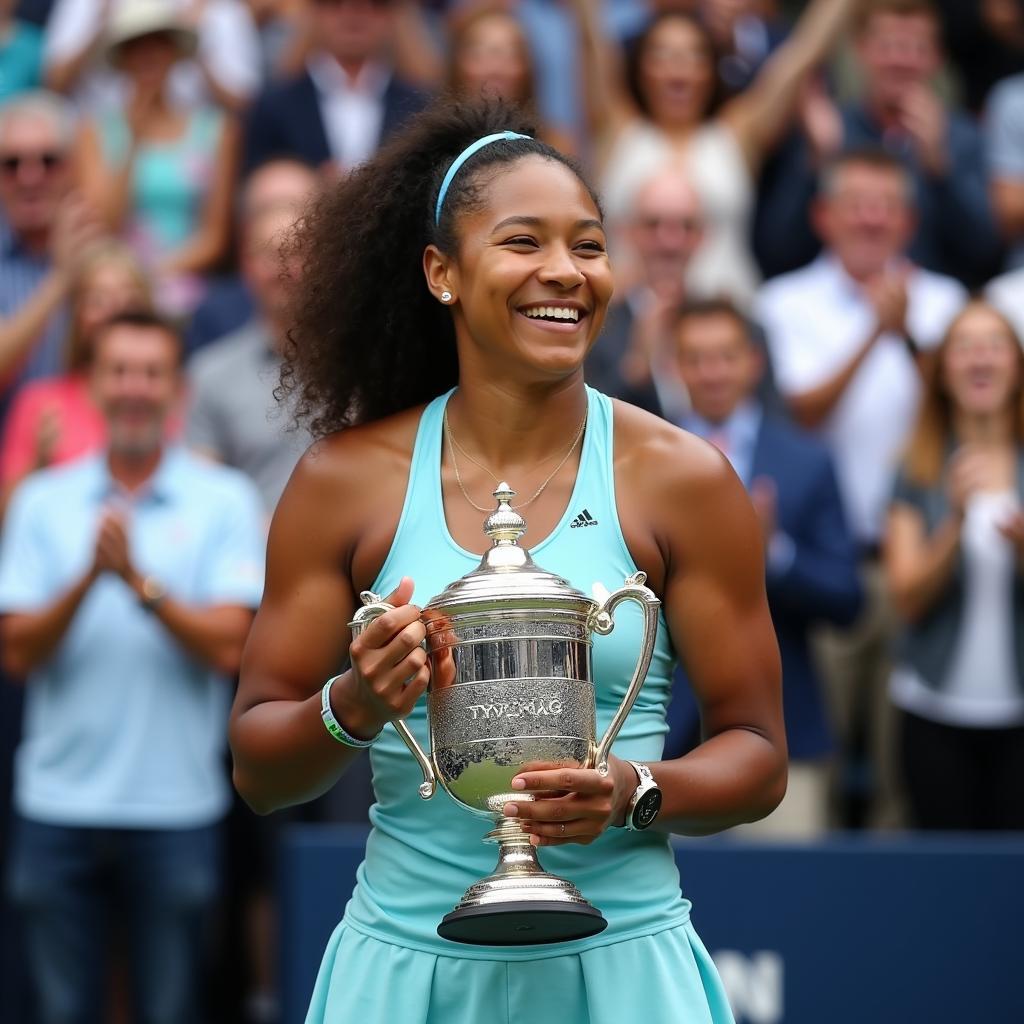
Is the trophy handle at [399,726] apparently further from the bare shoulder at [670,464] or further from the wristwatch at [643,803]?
the bare shoulder at [670,464]

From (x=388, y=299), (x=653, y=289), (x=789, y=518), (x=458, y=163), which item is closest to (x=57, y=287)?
(x=653, y=289)

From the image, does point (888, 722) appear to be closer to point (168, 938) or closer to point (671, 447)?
point (168, 938)

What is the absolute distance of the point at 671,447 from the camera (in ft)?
9.84

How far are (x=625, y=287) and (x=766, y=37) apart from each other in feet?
7.10

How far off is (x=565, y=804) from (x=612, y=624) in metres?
0.28

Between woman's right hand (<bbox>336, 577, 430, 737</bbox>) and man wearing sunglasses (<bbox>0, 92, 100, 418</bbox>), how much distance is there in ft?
14.2

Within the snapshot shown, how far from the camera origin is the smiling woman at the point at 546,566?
9.48 feet

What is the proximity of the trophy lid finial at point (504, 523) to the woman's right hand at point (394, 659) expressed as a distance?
0.18 metres

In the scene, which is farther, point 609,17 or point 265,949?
point 609,17

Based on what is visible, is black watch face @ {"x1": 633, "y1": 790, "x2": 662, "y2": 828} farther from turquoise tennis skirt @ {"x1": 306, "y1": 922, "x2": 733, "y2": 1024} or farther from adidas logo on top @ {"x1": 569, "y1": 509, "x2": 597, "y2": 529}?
adidas logo on top @ {"x1": 569, "y1": 509, "x2": 597, "y2": 529}

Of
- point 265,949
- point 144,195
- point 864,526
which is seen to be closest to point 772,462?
point 864,526

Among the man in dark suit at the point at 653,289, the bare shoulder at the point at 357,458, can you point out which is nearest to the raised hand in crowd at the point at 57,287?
the man in dark suit at the point at 653,289

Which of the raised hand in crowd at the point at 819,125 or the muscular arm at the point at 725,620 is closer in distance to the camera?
the muscular arm at the point at 725,620

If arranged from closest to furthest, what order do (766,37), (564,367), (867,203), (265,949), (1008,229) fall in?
1. (564,367)
2. (265,949)
3. (867,203)
4. (1008,229)
5. (766,37)
